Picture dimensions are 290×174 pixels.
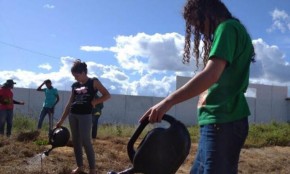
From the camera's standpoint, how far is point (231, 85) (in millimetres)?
3189

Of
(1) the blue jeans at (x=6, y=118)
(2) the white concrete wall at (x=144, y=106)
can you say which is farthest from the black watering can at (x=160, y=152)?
(2) the white concrete wall at (x=144, y=106)

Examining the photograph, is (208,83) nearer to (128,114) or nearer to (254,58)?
(254,58)

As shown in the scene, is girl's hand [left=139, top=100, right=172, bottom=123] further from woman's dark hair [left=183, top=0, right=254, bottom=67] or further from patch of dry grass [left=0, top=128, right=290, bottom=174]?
patch of dry grass [left=0, top=128, right=290, bottom=174]

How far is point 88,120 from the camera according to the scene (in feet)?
23.8

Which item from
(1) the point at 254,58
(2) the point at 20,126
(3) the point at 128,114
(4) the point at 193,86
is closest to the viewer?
(4) the point at 193,86

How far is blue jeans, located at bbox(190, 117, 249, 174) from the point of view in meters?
3.09

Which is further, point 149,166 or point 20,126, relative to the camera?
point 20,126

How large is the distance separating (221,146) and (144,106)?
26.3 m

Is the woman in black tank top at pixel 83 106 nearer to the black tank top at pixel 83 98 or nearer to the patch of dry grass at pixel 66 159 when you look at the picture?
the black tank top at pixel 83 98

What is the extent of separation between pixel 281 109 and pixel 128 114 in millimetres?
11729

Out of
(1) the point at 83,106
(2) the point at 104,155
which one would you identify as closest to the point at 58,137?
(1) the point at 83,106

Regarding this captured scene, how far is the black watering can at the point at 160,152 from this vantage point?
116 inches

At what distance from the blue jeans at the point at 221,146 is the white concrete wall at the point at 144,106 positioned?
16909mm

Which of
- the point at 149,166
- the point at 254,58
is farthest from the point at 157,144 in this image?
the point at 254,58
